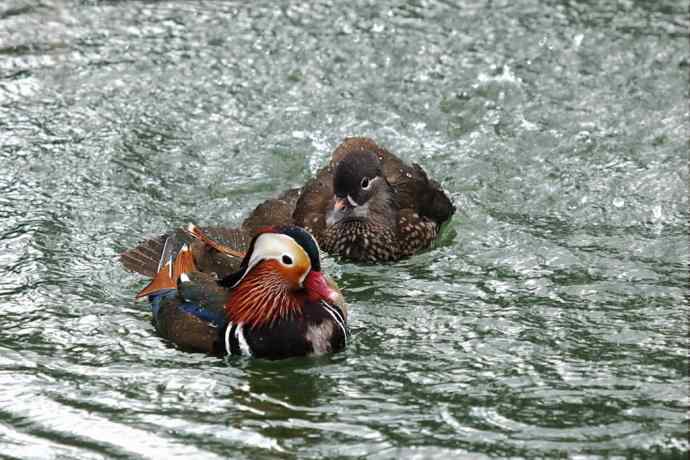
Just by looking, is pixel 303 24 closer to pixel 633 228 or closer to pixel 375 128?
pixel 375 128

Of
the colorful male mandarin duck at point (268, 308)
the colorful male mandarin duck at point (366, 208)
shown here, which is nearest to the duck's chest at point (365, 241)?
the colorful male mandarin duck at point (366, 208)

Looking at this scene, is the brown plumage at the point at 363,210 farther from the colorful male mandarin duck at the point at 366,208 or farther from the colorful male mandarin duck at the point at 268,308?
the colorful male mandarin duck at the point at 268,308

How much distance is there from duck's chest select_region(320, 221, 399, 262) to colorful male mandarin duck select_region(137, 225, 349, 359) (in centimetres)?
147

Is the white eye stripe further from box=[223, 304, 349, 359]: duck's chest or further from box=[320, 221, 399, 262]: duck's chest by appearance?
box=[320, 221, 399, 262]: duck's chest

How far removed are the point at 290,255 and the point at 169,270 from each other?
0.94 metres

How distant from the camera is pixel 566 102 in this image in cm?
1022

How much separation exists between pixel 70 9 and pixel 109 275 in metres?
5.09

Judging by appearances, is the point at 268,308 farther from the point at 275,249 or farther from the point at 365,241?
the point at 365,241

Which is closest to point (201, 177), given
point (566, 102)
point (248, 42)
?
point (248, 42)

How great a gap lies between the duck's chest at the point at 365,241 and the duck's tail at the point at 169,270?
4.46 ft

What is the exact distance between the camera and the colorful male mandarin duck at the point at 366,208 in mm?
8359

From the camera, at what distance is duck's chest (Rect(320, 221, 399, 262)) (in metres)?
8.41

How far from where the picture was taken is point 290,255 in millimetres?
6727

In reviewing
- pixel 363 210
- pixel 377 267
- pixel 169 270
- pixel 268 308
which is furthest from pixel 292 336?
pixel 363 210
